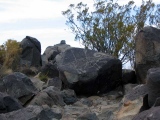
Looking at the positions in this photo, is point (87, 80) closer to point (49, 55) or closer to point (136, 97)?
point (136, 97)

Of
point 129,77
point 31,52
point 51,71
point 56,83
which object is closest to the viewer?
point 129,77

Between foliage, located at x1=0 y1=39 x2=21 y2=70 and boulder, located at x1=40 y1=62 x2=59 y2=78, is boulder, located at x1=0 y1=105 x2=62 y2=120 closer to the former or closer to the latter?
boulder, located at x1=40 y1=62 x2=59 y2=78

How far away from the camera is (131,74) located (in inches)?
562

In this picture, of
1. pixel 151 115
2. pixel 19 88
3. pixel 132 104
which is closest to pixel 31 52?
pixel 19 88

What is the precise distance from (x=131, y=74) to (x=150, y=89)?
699 centimetres

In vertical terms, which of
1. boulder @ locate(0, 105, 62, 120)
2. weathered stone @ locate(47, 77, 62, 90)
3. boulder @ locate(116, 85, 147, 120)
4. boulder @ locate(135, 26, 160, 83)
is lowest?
weathered stone @ locate(47, 77, 62, 90)

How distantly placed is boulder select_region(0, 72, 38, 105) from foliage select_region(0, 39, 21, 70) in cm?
973

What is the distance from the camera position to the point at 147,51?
13023 mm

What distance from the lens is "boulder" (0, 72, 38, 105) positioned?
37.5ft

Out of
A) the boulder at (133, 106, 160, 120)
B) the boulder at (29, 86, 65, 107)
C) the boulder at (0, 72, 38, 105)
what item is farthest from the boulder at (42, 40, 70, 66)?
the boulder at (133, 106, 160, 120)

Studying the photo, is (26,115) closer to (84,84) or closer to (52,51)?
(84,84)

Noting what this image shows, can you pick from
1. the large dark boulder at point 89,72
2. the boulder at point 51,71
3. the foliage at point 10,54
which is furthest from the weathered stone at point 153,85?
the foliage at point 10,54

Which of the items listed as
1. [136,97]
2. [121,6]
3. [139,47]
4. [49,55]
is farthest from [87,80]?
[49,55]

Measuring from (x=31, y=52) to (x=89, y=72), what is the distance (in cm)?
1042
